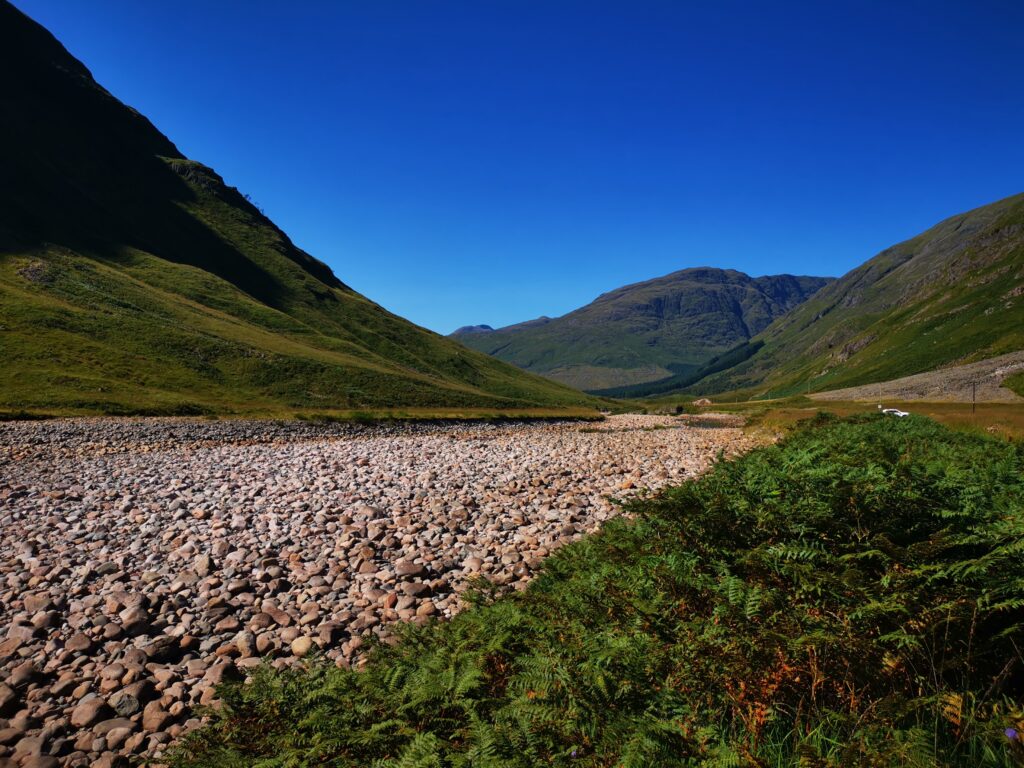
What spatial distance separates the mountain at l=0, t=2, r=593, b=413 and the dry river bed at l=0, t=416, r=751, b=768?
40.6m

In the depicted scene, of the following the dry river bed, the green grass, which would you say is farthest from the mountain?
the green grass

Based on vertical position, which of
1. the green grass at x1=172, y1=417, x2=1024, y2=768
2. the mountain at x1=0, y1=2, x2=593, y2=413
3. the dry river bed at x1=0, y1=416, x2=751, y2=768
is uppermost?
the mountain at x1=0, y1=2, x2=593, y2=413

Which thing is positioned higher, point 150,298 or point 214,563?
point 150,298

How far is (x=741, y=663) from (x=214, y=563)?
12.5 m

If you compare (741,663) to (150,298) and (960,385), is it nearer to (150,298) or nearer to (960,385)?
(150,298)

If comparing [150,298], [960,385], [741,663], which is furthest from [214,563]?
[960,385]

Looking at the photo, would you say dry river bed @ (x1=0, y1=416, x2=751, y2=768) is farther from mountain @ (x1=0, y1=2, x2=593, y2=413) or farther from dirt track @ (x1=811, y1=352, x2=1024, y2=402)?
dirt track @ (x1=811, y1=352, x2=1024, y2=402)

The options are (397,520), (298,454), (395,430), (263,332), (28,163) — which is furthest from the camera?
(28,163)

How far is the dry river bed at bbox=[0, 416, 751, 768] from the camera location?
805cm

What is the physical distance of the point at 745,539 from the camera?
22.4ft

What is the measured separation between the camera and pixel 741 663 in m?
4.79

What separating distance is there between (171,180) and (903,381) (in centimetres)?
24295

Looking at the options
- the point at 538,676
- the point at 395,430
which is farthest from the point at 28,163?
the point at 538,676

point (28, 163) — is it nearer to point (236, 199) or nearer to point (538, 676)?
point (236, 199)
